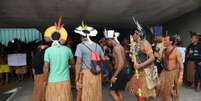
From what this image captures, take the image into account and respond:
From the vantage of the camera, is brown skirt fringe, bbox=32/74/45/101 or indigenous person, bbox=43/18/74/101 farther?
brown skirt fringe, bbox=32/74/45/101

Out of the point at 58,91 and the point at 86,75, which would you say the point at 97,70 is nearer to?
the point at 86,75

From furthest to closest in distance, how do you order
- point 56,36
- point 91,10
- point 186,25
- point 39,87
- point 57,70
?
point 186,25, point 91,10, point 39,87, point 56,36, point 57,70

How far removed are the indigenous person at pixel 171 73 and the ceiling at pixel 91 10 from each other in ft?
9.91

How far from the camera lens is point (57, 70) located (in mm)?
6152

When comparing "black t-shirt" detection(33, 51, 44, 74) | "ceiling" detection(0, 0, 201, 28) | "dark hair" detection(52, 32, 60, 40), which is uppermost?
"ceiling" detection(0, 0, 201, 28)

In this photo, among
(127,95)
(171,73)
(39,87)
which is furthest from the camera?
(127,95)

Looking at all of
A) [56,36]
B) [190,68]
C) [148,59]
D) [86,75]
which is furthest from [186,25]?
[56,36]

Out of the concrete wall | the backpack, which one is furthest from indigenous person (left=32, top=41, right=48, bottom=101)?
the concrete wall

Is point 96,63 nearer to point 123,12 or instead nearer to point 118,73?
point 118,73

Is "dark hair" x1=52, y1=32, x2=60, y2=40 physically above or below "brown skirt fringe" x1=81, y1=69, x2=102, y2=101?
above

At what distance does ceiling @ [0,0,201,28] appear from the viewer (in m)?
9.66

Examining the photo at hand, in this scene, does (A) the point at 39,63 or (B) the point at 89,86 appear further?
(A) the point at 39,63

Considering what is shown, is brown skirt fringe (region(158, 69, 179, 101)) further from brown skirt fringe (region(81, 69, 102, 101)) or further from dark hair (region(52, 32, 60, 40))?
dark hair (region(52, 32, 60, 40))

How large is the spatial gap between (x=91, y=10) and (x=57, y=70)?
4.62m
